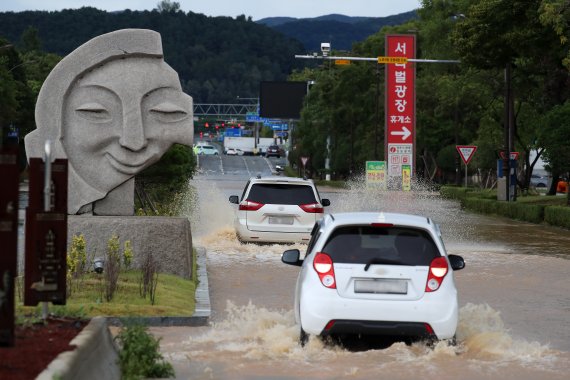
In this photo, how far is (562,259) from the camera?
91.5 ft

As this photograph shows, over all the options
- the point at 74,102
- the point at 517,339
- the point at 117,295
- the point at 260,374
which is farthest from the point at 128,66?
the point at 260,374

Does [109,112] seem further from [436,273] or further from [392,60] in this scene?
[392,60]

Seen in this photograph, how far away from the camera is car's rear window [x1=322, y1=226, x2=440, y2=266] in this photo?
12719 mm

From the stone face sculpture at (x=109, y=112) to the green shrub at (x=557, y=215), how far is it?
71.4 feet

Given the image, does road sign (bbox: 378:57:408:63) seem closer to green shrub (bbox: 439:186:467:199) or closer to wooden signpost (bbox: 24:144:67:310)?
green shrub (bbox: 439:186:467:199)

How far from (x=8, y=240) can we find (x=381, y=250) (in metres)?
4.70

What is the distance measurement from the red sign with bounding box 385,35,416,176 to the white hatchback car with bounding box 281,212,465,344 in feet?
223

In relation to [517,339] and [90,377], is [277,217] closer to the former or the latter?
[517,339]

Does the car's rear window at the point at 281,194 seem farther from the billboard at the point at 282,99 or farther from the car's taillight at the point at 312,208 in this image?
the billboard at the point at 282,99

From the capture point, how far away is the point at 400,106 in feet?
273

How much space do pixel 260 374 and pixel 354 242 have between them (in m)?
1.89

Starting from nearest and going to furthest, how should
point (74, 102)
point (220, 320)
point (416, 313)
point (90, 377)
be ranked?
point (90, 377) → point (416, 313) → point (220, 320) → point (74, 102)

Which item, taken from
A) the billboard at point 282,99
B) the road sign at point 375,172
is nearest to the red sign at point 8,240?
the road sign at point 375,172

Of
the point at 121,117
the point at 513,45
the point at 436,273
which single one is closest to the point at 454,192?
the point at 513,45
